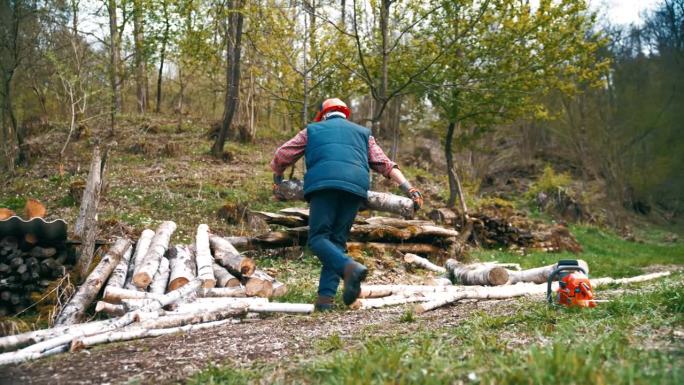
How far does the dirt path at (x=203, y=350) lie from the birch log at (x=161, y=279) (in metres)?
1.81

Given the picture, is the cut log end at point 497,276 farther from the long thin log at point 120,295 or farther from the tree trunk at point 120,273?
the tree trunk at point 120,273

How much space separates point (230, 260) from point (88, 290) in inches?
75.5

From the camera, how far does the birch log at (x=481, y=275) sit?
26.8 feet

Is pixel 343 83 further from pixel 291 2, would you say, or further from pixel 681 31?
pixel 681 31

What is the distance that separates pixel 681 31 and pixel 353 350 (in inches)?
1359

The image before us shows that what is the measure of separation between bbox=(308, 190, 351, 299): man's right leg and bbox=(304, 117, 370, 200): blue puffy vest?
0.16 m

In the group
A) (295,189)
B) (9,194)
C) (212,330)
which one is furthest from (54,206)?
(212,330)

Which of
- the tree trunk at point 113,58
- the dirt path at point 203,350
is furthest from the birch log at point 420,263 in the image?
the tree trunk at point 113,58

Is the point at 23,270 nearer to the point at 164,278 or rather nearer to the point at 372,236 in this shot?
the point at 164,278

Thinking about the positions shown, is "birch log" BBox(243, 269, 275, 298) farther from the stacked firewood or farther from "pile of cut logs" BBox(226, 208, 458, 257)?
the stacked firewood

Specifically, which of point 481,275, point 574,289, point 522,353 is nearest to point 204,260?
point 481,275

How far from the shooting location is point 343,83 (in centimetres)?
1582

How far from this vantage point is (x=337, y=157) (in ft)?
18.9

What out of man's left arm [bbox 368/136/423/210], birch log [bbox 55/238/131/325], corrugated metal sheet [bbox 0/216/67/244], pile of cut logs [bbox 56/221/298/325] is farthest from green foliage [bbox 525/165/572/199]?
corrugated metal sheet [bbox 0/216/67/244]
